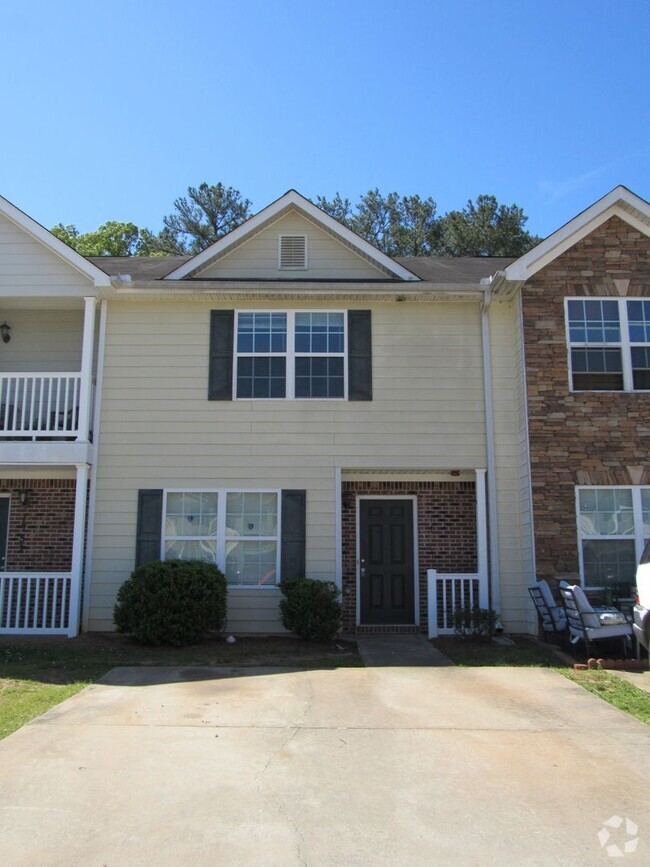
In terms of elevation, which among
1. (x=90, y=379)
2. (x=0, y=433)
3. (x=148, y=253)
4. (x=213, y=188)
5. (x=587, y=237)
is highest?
(x=213, y=188)

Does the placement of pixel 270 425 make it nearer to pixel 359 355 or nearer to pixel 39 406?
pixel 359 355

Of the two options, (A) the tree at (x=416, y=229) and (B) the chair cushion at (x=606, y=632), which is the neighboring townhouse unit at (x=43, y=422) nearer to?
(B) the chair cushion at (x=606, y=632)

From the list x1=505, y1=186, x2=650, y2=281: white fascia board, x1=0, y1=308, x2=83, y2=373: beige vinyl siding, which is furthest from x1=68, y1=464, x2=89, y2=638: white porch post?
x1=505, y1=186, x2=650, y2=281: white fascia board

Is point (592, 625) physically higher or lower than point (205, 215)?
lower

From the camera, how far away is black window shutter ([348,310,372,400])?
11.5 metres

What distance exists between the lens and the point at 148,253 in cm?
3216

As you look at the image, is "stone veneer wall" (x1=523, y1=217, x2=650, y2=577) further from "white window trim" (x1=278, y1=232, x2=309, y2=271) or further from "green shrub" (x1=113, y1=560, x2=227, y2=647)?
"green shrub" (x1=113, y1=560, x2=227, y2=647)

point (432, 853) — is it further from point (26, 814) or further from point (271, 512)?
point (271, 512)

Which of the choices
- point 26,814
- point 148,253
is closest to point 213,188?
point 148,253

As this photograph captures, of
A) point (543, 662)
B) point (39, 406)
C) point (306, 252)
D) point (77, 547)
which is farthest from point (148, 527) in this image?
point (543, 662)

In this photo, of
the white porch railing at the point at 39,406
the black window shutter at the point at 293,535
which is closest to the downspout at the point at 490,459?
the black window shutter at the point at 293,535

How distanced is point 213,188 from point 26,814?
105 feet

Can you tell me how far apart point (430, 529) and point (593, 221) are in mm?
5381

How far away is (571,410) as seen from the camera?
1098 centimetres
